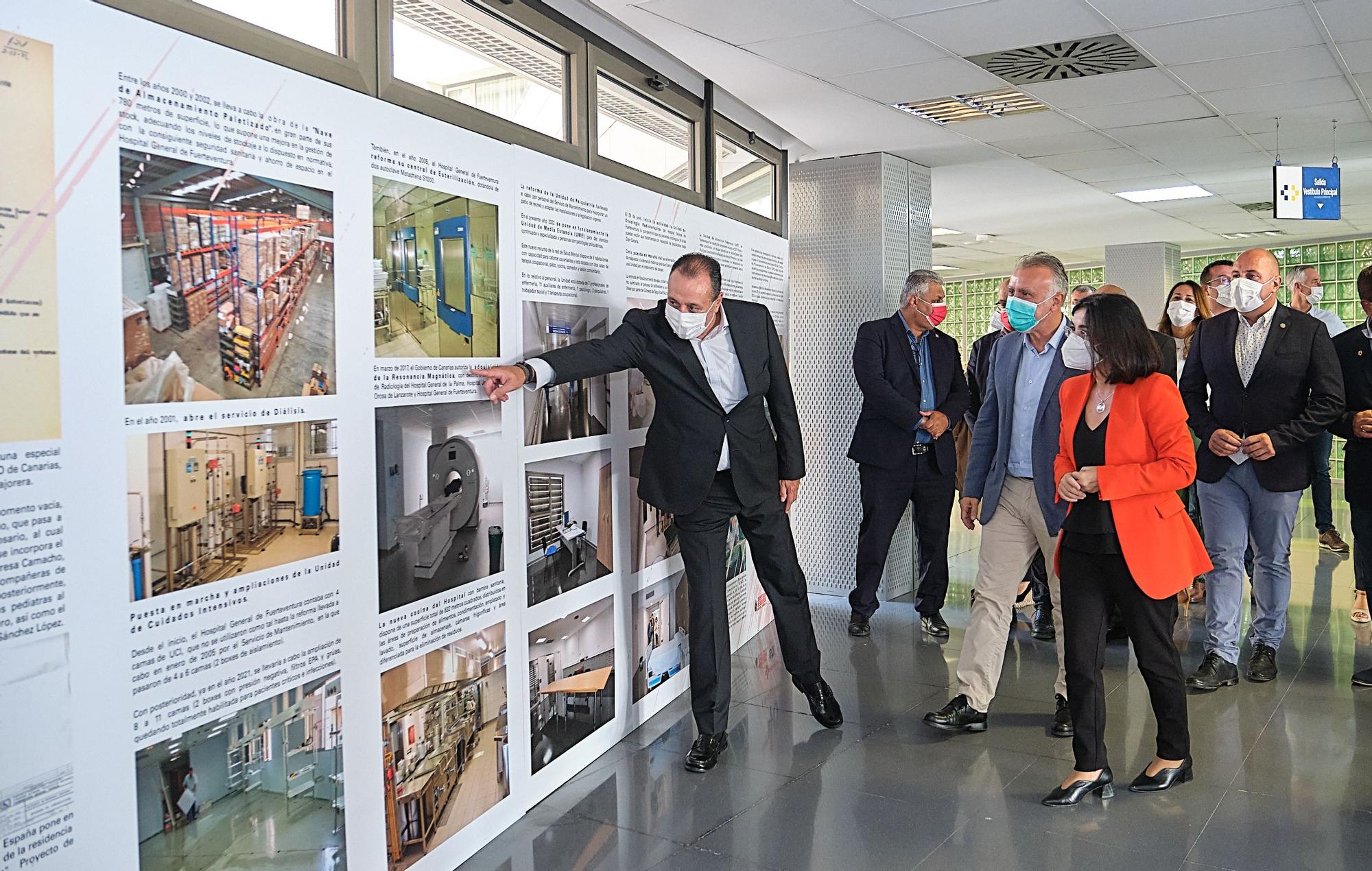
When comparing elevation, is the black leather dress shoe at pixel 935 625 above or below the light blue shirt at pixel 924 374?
below

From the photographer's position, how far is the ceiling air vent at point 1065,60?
486cm

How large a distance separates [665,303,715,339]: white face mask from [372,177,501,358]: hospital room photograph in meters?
0.71

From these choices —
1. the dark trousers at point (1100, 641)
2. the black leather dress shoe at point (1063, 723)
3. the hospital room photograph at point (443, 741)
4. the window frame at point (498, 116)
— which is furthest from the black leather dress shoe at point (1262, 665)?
the window frame at point (498, 116)

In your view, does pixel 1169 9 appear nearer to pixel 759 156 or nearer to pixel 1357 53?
pixel 1357 53

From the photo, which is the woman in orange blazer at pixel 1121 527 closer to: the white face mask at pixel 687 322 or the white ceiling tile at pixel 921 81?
the white face mask at pixel 687 322

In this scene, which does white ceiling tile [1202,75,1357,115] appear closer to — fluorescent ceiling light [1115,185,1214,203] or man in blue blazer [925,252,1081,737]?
man in blue blazer [925,252,1081,737]

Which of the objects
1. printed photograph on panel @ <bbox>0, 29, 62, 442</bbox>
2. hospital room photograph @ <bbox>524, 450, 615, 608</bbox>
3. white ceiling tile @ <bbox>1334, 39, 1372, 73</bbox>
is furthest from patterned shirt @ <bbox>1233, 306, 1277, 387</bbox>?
printed photograph on panel @ <bbox>0, 29, 62, 442</bbox>

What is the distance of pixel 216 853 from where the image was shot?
219cm

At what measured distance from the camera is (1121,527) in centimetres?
321

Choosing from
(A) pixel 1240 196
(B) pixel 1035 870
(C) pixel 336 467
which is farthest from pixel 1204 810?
(A) pixel 1240 196

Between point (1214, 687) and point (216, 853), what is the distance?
4089 mm

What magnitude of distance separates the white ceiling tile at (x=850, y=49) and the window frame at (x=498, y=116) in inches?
46.9

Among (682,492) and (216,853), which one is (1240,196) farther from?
(216,853)

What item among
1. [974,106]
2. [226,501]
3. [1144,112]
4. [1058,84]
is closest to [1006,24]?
[1058,84]
